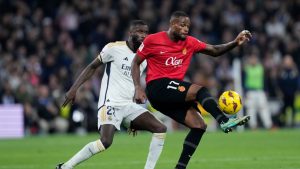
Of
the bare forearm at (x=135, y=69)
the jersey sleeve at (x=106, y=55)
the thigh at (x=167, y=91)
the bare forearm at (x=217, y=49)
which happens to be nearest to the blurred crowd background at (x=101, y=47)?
the bare forearm at (x=217, y=49)

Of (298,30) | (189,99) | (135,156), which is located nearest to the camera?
(189,99)

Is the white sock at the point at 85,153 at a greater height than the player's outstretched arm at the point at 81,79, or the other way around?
the player's outstretched arm at the point at 81,79

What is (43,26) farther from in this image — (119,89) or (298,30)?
(119,89)

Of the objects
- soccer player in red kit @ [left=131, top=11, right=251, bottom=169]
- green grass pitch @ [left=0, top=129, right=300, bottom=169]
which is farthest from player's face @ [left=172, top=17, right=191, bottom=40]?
green grass pitch @ [left=0, top=129, right=300, bottom=169]

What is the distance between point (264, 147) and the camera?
56.1ft

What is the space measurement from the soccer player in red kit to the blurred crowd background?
1263 cm

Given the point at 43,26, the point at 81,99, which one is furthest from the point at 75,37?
the point at 81,99

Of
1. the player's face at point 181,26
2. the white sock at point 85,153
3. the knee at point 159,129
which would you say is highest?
the player's face at point 181,26

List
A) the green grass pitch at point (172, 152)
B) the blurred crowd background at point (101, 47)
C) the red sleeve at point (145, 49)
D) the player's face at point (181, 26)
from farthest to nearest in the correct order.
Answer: the blurred crowd background at point (101, 47) < the green grass pitch at point (172, 152) < the red sleeve at point (145, 49) < the player's face at point (181, 26)

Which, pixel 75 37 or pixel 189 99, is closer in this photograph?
pixel 189 99

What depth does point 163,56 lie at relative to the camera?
1106 centimetres

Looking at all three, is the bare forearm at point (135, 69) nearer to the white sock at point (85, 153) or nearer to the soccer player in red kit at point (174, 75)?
the soccer player in red kit at point (174, 75)

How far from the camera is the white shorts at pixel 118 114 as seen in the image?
1136 centimetres

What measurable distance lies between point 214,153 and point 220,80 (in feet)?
33.6
